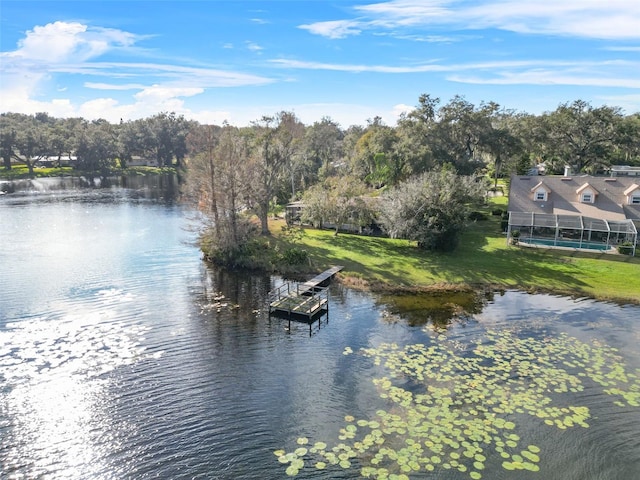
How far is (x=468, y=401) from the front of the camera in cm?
2045

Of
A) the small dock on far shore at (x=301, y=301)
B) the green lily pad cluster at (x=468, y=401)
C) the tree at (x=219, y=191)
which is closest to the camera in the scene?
the green lily pad cluster at (x=468, y=401)

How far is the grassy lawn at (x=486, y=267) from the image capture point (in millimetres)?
35531

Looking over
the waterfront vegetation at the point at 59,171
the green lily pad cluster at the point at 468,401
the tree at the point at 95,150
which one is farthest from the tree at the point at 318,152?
the tree at the point at 95,150

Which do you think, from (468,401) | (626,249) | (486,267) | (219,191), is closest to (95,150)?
(219,191)

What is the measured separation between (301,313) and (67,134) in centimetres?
12663

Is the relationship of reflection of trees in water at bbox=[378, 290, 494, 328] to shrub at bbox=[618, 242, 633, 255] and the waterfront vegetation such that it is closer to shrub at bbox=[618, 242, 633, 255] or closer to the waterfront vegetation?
shrub at bbox=[618, 242, 633, 255]

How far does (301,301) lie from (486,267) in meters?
17.9

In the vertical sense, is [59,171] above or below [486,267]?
above

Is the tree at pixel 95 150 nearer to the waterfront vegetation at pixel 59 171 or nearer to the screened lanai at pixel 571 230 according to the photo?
the waterfront vegetation at pixel 59 171

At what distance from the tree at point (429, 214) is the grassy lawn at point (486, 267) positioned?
1.62m

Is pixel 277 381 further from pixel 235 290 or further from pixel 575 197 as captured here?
pixel 575 197

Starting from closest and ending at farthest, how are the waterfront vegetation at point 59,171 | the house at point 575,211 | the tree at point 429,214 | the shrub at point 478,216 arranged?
the tree at point 429,214 → the house at point 575,211 → the shrub at point 478,216 → the waterfront vegetation at point 59,171

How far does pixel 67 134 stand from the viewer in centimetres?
12812

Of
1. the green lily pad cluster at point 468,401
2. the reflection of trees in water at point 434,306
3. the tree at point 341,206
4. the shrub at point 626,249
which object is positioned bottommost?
the green lily pad cluster at point 468,401
